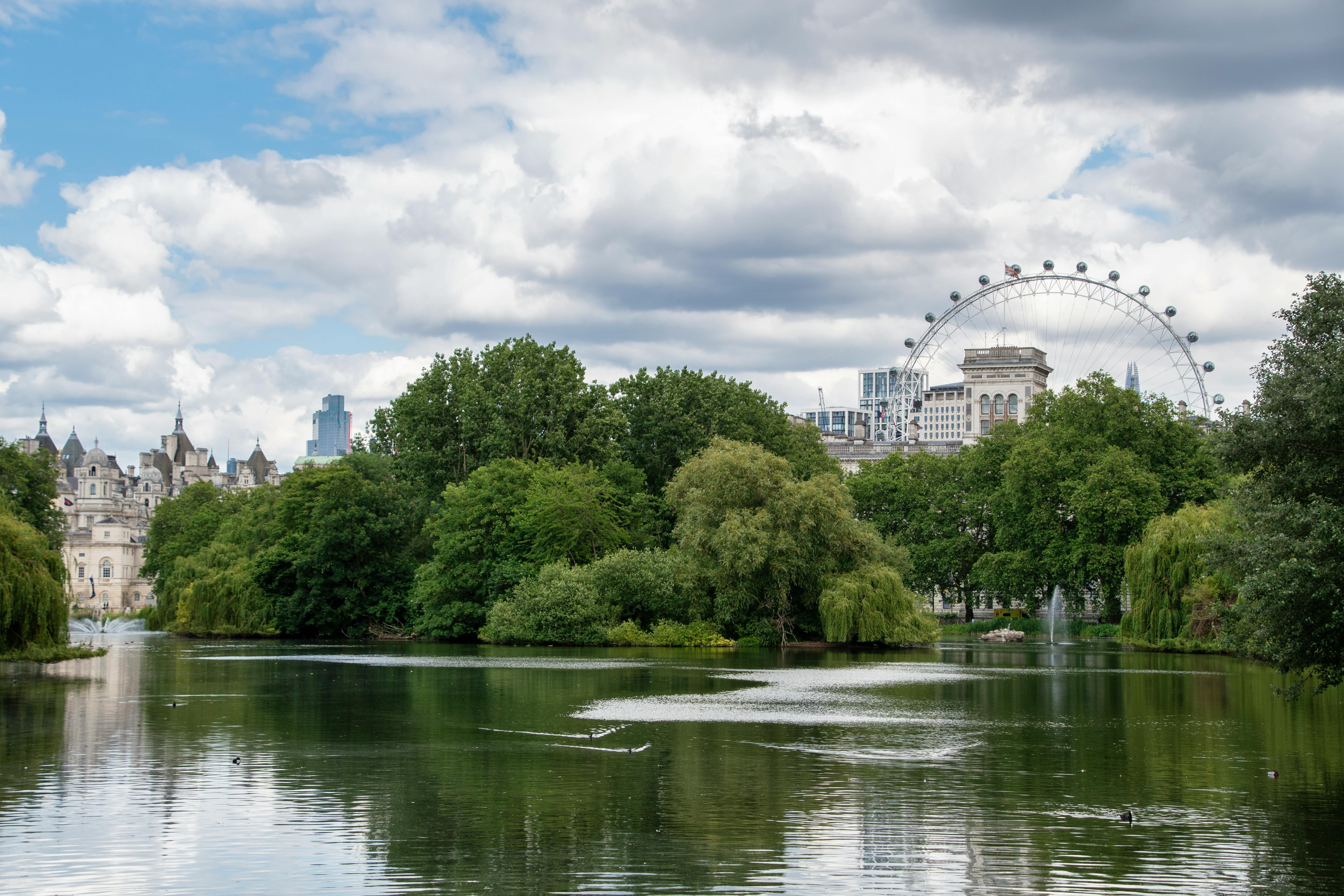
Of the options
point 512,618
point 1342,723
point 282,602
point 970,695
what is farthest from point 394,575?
point 1342,723

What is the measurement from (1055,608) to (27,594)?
63.3 metres

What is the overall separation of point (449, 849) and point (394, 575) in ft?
224

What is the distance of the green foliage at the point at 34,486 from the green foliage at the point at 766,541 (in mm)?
34450

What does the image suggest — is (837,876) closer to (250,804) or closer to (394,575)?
(250,804)

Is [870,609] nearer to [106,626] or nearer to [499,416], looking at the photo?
[499,416]

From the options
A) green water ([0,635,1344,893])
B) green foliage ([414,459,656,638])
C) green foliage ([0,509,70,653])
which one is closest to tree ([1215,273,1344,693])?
green water ([0,635,1344,893])

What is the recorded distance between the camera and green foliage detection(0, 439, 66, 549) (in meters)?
68.2

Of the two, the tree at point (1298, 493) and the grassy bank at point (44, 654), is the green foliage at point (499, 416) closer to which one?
the grassy bank at point (44, 654)

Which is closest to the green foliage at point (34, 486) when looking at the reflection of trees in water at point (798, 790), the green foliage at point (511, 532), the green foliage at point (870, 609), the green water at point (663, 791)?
the green foliage at point (511, 532)

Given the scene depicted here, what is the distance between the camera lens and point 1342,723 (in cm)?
2794

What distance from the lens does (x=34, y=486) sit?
7169 cm

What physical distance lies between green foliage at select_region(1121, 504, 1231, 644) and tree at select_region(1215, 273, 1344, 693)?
3441 centimetres

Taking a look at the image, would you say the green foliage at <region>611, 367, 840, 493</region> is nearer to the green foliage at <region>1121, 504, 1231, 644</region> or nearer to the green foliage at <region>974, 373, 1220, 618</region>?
the green foliage at <region>974, 373, 1220, 618</region>

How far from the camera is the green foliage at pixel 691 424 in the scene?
268 ft
